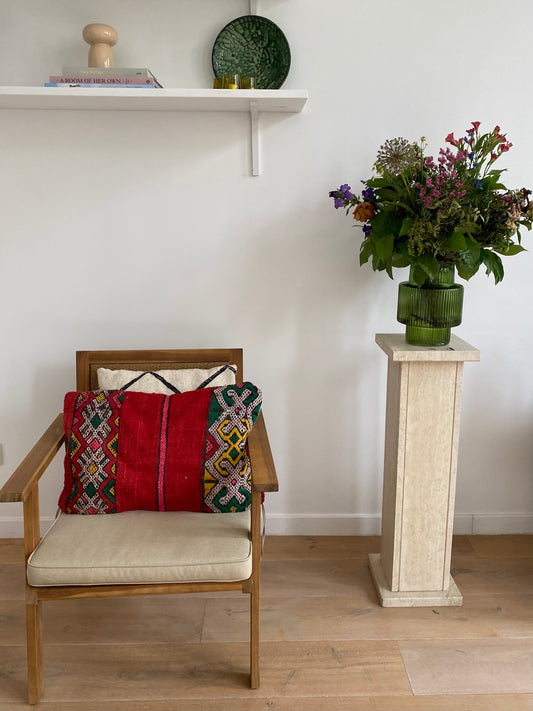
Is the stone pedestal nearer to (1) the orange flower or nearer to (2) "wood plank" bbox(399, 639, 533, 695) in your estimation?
(2) "wood plank" bbox(399, 639, 533, 695)

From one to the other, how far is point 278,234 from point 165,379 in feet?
2.18

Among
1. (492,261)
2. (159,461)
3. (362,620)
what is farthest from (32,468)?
(492,261)

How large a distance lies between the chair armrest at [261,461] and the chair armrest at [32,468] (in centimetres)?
56

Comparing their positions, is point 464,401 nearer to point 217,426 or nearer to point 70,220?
point 217,426

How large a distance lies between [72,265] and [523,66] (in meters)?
1.70

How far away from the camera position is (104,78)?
6.33 feet

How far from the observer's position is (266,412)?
240cm

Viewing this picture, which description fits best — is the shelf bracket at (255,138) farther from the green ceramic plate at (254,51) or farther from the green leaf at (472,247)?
the green leaf at (472,247)

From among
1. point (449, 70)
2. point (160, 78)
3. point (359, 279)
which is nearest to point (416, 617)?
point (359, 279)

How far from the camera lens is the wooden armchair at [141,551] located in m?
1.60

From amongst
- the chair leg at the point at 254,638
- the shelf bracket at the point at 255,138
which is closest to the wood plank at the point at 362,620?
the chair leg at the point at 254,638

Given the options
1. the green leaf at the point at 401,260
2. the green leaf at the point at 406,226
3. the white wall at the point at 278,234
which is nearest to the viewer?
the green leaf at the point at 406,226

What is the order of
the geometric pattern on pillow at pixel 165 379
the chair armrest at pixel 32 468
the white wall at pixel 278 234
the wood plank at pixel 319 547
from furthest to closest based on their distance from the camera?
the wood plank at pixel 319 547 < the white wall at pixel 278 234 < the geometric pattern on pillow at pixel 165 379 < the chair armrest at pixel 32 468

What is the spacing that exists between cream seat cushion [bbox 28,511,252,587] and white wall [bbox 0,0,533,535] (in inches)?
30.4
